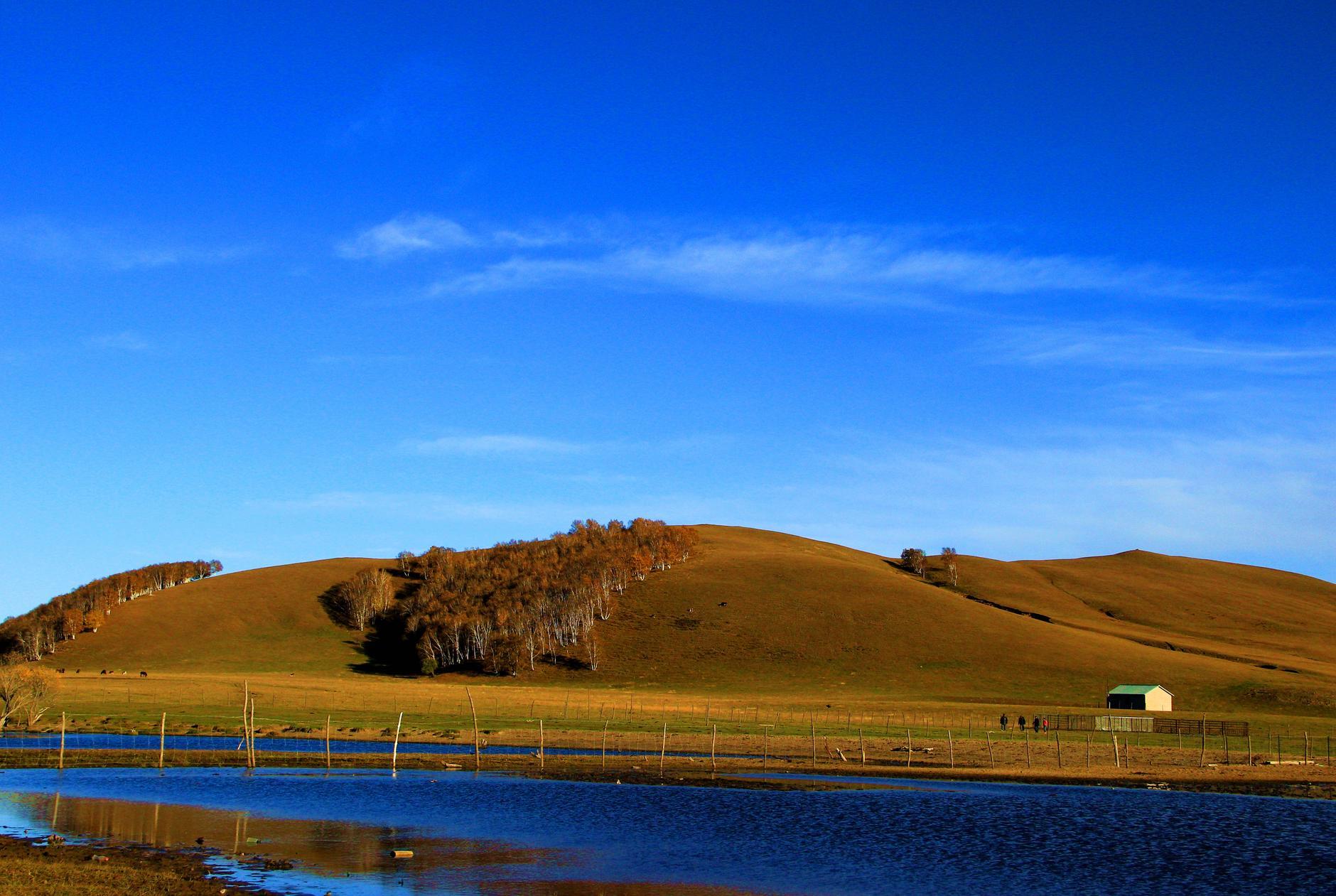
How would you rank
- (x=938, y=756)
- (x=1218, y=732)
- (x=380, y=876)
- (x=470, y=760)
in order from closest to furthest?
(x=380, y=876) < (x=470, y=760) < (x=938, y=756) < (x=1218, y=732)

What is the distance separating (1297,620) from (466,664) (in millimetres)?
136503

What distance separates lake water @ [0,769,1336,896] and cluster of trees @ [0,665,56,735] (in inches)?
732

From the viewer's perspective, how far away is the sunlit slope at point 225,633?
146875mm

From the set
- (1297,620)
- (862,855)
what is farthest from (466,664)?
(1297,620)

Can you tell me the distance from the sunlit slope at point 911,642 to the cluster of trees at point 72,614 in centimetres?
7505

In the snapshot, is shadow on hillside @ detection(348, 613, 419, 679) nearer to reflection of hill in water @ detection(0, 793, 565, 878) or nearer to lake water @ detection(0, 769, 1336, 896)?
lake water @ detection(0, 769, 1336, 896)

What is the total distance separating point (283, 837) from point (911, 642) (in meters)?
114

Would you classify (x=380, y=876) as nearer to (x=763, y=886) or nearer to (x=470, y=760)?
(x=763, y=886)

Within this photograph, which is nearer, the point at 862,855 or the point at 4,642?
the point at 862,855

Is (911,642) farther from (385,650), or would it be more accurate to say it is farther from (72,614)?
(72,614)

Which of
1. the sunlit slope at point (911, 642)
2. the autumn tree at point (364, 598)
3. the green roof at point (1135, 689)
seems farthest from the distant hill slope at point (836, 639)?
the green roof at point (1135, 689)

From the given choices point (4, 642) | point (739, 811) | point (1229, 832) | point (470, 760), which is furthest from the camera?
point (4, 642)

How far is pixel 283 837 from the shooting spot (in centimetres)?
3912

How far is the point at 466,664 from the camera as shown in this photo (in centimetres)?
14925
